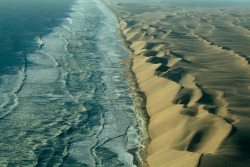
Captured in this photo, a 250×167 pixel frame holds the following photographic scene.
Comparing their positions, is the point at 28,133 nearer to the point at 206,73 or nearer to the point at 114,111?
the point at 114,111

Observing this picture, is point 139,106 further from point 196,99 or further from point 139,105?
point 196,99

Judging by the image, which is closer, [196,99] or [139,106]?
[196,99]

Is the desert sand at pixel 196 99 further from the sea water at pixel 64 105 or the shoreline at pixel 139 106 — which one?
the sea water at pixel 64 105

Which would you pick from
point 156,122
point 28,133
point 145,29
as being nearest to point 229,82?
point 156,122

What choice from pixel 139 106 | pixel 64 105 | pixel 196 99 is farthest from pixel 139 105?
pixel 64 105

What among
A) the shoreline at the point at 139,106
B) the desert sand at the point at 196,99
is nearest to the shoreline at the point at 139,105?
the shoreline at the point at 139,106
